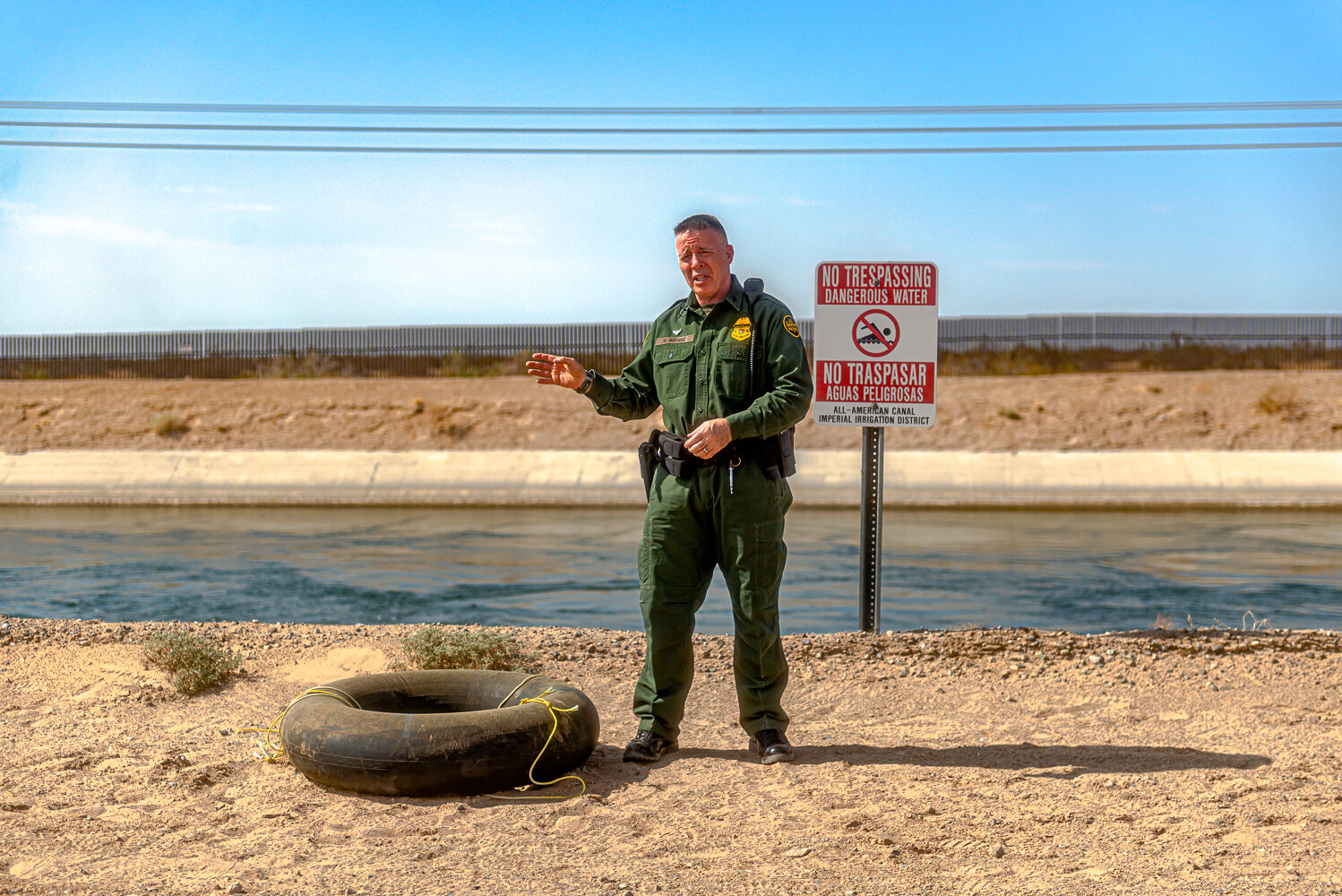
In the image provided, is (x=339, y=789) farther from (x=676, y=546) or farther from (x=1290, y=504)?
(x=1290, y=504)

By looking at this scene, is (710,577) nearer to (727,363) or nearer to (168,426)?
(727,363)

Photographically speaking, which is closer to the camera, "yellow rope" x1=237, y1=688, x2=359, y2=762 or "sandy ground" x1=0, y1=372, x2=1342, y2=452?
"yellow rope" x1=237, y1=688, x2=359, y2=762

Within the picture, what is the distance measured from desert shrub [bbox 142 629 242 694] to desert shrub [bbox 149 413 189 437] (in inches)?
1055

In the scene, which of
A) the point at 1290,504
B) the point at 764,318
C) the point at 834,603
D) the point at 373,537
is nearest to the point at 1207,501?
the point at 1290,504

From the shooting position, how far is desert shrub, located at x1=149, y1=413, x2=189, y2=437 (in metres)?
31.2

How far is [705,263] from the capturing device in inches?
197

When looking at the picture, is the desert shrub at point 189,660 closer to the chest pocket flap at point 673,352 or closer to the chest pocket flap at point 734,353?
the chest pocket flap at point 673,352

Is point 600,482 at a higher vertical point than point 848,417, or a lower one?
lower

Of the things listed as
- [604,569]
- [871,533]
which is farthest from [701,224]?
[604,569]

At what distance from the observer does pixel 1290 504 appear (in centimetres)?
2416

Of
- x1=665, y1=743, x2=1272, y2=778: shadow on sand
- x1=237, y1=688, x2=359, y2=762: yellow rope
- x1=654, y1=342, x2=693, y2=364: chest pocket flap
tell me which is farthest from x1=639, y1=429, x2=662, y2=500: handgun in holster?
x1=237, y1=688, x2=359, y2=762: yellow rope

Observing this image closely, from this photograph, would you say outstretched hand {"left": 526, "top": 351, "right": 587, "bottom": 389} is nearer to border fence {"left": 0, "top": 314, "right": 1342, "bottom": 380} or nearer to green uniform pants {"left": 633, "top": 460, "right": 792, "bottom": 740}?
green uniform pants {"left": 633, "top": 460, "right": 792, "bottom": 740}

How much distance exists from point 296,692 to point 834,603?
695cm

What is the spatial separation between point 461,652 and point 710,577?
2.02 metres
